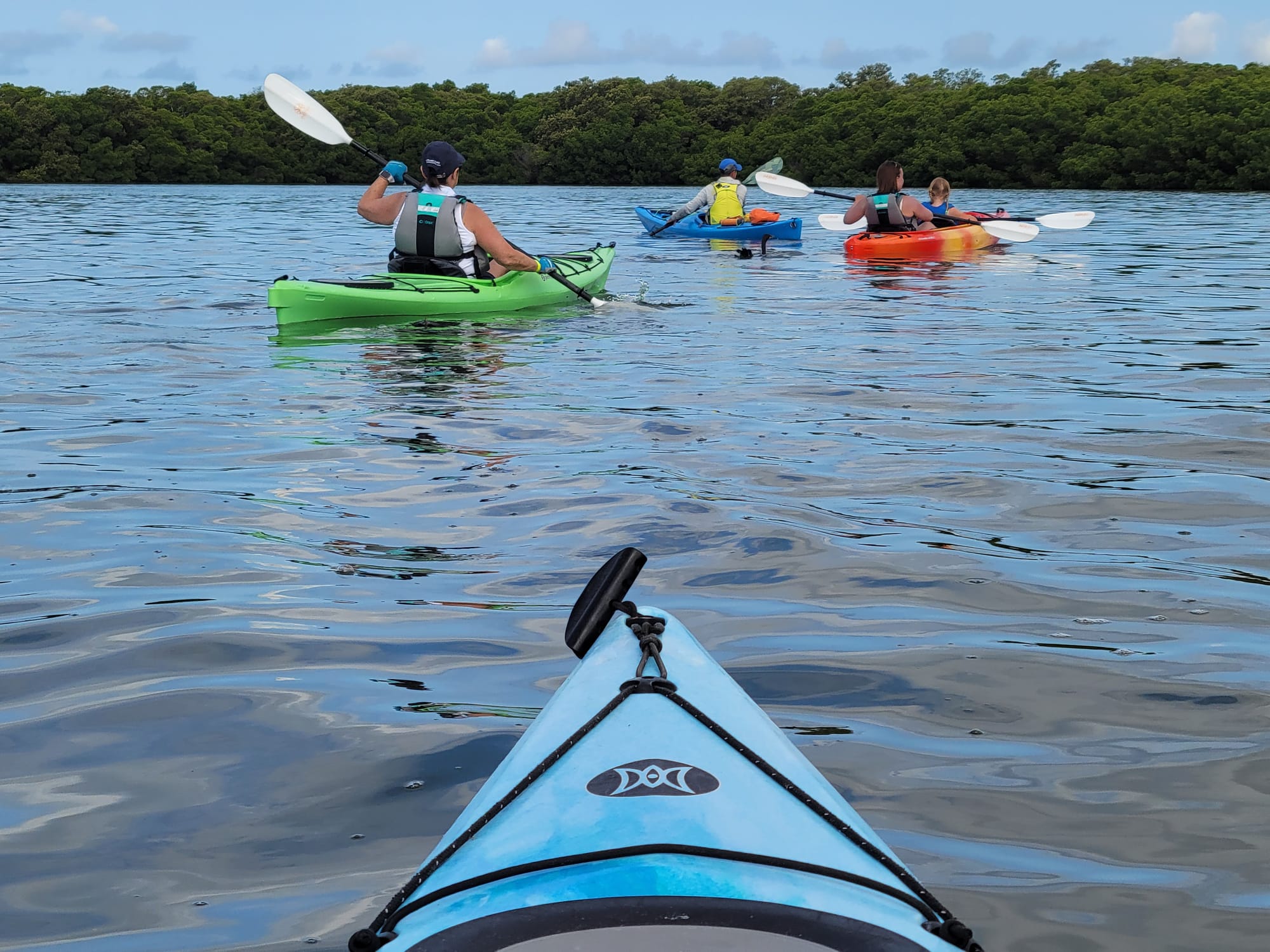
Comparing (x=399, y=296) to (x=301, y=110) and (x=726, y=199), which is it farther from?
(x=726, y=199)

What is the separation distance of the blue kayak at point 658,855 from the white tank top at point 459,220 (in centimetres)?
791

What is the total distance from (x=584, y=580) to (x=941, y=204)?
44.1 ft

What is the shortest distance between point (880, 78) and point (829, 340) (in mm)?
66979

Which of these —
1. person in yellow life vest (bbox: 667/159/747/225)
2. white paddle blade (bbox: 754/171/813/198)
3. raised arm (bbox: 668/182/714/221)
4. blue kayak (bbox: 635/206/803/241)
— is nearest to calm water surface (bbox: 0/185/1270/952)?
white paddle blade (bbox: 754/171/813/198)

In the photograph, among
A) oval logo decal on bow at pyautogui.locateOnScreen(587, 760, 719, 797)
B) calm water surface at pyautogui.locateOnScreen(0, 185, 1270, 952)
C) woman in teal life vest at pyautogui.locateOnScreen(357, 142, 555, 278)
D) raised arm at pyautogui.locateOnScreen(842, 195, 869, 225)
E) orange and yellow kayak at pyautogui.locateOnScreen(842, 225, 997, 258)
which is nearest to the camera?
oval logo decal on bow at pyautogui.locateOnScreen(587, 760, 719, 797)

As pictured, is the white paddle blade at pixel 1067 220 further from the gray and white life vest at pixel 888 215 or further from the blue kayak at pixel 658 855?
the blue kayak at pixel 658 855

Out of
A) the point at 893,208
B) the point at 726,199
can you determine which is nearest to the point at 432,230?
the point at 893,208

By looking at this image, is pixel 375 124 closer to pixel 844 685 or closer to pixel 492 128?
pixel 492 128

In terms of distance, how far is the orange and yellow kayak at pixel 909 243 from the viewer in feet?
50.7

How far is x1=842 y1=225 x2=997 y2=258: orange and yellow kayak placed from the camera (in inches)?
608

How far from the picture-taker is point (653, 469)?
5.56 m

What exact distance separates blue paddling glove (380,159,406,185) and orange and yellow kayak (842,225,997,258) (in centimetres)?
739

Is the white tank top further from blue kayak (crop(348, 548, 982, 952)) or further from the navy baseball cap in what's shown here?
blue kayak (crop(348, 548, 982, 952))

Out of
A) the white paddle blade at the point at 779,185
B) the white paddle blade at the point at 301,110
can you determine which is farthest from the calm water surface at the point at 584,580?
the white paddle blade at the point at 779,185
